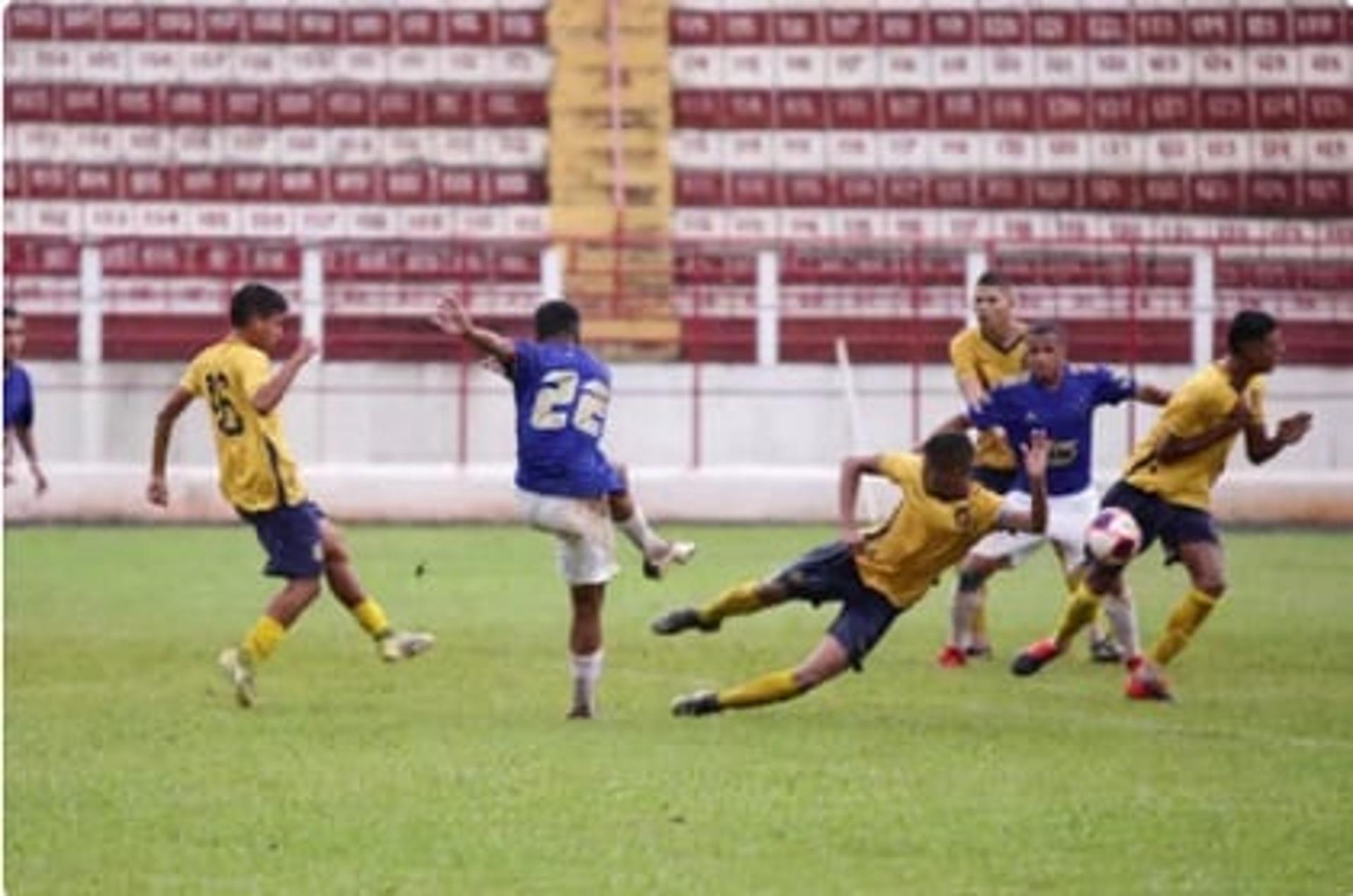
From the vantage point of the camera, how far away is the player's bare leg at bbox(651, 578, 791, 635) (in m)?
15.5

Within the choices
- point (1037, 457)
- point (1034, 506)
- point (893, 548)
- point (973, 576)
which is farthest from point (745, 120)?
point (1037, 457)

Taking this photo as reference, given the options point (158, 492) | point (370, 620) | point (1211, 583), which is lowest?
point (370, 620)

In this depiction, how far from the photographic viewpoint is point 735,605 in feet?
51.6

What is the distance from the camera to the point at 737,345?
31.7 m

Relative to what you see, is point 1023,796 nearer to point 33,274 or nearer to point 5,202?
point 33,274

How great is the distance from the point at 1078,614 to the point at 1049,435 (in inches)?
61.1

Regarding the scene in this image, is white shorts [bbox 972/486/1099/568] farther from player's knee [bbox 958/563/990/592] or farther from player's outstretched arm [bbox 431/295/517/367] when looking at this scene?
player's outstretched arm [bbox 431/295/517/367]

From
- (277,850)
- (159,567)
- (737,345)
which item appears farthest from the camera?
(737,345)

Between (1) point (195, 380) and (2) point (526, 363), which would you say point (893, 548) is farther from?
(1) point (195, 380)

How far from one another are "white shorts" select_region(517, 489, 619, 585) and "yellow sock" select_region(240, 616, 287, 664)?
3.72 ft

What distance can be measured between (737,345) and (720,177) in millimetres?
4017

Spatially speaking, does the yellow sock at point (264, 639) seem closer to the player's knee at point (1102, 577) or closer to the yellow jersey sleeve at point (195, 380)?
the yellow jersey sleeve at point (195, 380)

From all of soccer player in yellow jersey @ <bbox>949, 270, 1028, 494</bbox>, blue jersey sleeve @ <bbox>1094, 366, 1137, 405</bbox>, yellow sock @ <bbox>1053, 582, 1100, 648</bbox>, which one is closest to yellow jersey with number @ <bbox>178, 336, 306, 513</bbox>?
yellow sock @ <bbox>1053, 582, 1100, 648</bbox>

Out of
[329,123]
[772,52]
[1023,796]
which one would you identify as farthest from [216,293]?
[1023,796]
